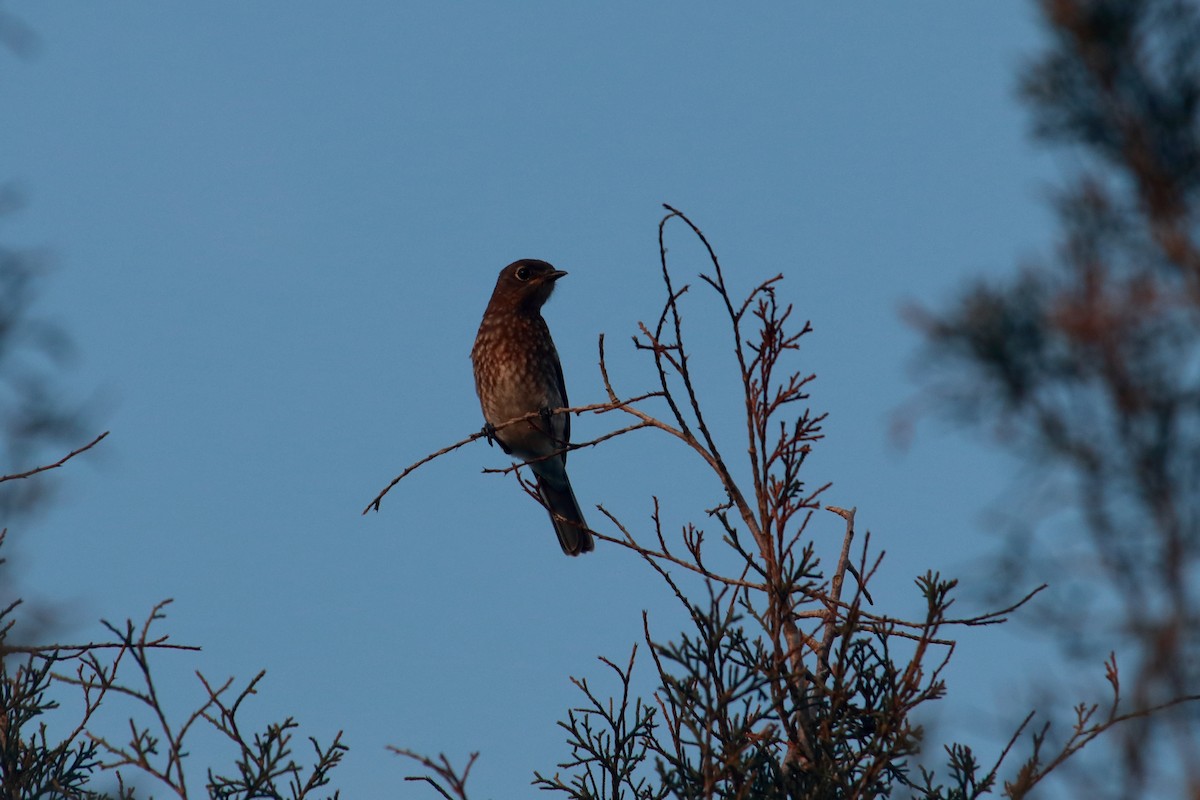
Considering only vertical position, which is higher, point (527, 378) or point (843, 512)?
point (527, 378)

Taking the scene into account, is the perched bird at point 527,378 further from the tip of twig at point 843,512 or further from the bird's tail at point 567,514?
the tip of twig at point 843,512

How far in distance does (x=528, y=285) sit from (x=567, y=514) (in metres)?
1.91

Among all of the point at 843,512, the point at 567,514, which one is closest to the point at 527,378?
the point at 567,514

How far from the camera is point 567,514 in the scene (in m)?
11.3

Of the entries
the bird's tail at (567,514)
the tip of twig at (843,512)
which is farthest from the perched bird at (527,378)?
the tip of twig at (843,512)

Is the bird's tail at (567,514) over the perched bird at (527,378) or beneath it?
beneath

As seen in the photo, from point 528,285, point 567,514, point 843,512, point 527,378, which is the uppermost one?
point 528,285

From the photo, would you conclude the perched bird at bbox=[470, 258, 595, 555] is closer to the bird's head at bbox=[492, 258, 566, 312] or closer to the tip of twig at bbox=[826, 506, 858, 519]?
the bird's head at bbox=[492, 258, 566, 312]

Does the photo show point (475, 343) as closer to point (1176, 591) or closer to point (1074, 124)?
point (1074, 124)

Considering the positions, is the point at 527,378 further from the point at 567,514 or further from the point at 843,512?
the point at 843,512

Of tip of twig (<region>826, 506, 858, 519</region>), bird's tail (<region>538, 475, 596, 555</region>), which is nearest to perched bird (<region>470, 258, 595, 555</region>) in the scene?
bird's tail (<region>538, 475, 596, 555</region>)

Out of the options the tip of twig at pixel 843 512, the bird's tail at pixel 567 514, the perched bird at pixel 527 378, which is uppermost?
the perched bird at pixel 527 378

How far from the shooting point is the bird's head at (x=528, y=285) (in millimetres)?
11195

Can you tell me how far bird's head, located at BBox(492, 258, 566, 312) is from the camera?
11.2 meters
